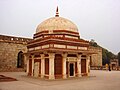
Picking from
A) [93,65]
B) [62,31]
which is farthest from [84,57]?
[93,65]

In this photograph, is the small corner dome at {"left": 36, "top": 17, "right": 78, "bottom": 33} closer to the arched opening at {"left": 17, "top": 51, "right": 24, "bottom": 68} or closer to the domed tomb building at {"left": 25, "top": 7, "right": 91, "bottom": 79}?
the domed tomb building at {"left": 25, "top": 7, "right": 91, "bottom": 79}

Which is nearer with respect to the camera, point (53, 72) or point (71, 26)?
point (53, 72)

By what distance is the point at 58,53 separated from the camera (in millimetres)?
16125

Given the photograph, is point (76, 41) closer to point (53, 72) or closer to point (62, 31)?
point (62, 31)

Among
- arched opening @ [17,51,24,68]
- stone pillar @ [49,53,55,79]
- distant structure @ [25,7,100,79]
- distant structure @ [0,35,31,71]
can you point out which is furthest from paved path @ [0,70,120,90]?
arched opening @ [17,51,24,68]

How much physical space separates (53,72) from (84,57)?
4.83 metres

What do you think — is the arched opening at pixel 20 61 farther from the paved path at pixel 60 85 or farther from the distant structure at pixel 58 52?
the paved path at pixel 60 85

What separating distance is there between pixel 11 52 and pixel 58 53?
567 inches

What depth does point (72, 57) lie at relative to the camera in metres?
17.3

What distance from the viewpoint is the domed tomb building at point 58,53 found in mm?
15930

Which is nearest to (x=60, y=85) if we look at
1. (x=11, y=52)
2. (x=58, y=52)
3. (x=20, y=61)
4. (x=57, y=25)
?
(x=58, y=52)

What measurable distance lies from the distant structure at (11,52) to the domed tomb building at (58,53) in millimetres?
8588

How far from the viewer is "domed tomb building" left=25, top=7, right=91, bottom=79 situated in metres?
15.9

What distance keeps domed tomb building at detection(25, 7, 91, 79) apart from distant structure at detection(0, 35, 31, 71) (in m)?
8.59
